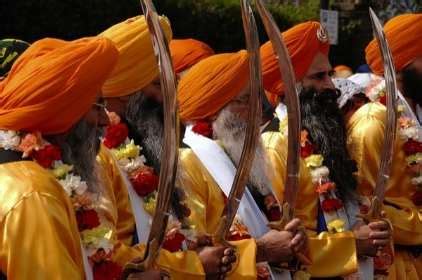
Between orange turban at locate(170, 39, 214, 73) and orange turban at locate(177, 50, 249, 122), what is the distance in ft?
2.98

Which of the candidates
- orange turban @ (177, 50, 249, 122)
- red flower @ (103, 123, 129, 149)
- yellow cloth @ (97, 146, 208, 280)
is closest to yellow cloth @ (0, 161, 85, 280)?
yellow cloth @ (97, 146, 208, 280)

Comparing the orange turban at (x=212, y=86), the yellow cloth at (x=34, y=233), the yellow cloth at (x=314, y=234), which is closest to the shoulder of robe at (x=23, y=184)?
the yellow cloth at (x=34, y=233)

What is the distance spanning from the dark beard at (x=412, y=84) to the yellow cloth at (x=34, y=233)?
342 centimetres

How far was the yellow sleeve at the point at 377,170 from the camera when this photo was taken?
577 centimetres

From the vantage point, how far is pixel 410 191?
6.01 metres

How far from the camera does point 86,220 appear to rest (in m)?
3.63

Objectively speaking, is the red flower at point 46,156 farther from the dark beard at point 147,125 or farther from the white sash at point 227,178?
the white sash at point 227,178

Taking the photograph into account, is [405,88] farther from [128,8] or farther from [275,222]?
[128,8]

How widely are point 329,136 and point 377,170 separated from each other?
1.28ft

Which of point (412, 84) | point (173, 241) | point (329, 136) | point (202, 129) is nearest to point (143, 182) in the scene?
point (173, 241)

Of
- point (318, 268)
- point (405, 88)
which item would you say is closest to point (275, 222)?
point (318, 268)

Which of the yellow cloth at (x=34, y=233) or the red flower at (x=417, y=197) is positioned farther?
the red flower at (x=417, y=197)

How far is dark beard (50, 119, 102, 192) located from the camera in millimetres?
3670

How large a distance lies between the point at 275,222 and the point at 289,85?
661mm
